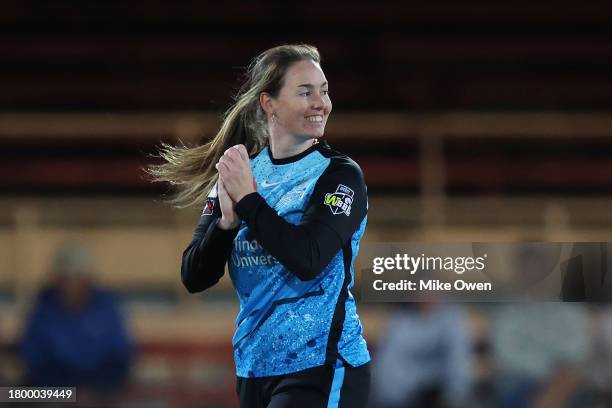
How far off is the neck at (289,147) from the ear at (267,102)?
0.07 meters

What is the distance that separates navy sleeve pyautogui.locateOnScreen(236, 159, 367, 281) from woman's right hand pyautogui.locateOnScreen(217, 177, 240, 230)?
8 cm

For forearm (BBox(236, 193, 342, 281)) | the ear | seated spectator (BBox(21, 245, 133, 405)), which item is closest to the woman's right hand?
forearm (BBox(236, 193, 342, 281))

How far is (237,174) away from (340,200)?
0.66 ft

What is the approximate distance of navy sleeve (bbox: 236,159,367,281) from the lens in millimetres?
1666

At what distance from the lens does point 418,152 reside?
8523mm

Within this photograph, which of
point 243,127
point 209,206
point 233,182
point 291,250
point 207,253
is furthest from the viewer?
point 243,127

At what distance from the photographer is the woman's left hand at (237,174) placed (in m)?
1.75

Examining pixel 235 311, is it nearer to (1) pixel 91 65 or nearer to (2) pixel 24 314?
(2) pixel 24 314

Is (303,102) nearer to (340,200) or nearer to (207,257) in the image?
(340,200)

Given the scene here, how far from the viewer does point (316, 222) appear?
172 centimetres

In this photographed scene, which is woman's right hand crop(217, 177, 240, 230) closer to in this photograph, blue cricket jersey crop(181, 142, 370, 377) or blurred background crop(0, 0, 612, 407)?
blue cricket jersey crop(181, 142, 370, 377)

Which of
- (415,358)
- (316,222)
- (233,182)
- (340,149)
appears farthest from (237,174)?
(340,149)

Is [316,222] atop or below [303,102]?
below

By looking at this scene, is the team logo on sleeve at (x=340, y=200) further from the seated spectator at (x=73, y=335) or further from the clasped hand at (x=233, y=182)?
the seated spectator at (x=73, y=335)
